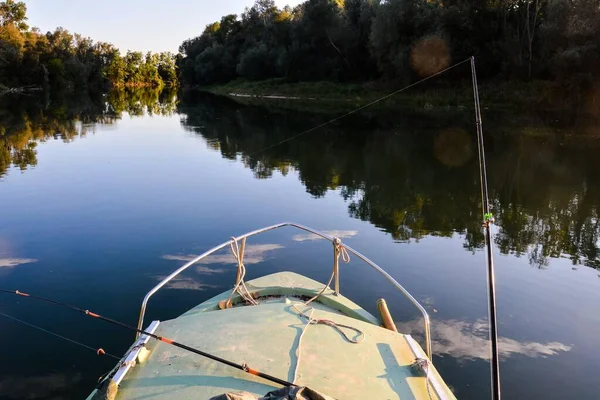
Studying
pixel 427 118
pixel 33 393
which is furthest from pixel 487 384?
pixel 427 118

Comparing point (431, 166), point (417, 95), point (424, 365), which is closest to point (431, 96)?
point (417, 95)

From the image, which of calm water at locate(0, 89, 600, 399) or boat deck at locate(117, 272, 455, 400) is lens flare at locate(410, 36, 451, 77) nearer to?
calm water at locate(0, 89, 600, 399)

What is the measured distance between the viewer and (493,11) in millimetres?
39219

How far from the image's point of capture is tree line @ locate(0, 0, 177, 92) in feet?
211

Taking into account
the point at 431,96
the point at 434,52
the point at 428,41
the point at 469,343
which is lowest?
the point at 469,343

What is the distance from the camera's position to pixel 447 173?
16.2m

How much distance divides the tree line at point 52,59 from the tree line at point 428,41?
2768 centimetres

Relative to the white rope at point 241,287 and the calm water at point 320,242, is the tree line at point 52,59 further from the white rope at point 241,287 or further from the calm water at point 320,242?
the white rope at point 241,287

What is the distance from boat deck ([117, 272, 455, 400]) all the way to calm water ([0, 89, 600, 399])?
1.70 m

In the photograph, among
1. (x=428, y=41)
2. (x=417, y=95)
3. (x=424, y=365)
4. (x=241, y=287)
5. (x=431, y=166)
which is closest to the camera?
(x=424, y=365)

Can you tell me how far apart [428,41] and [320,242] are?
33.4 m

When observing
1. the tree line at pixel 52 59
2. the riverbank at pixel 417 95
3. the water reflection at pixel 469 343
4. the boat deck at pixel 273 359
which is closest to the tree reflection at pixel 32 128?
the boat deck at pixel 273 359

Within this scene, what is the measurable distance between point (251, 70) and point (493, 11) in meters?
32.6

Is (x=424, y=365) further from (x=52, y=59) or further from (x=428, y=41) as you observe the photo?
(x=52, y=59)
